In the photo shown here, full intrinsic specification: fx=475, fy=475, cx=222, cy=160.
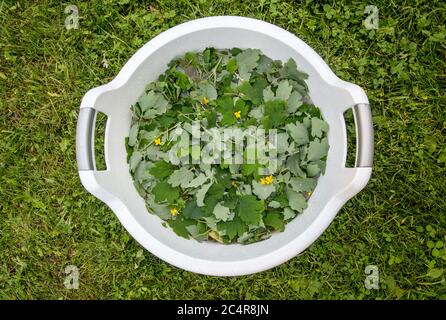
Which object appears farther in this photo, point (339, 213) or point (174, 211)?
point (339, 213)

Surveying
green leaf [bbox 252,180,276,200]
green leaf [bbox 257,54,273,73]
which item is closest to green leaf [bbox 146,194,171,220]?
green leaf [bbox 252,180,276,200]

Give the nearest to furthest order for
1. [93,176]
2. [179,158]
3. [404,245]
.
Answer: [93,176], [179,158], [404,245]

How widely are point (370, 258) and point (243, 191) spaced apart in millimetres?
464

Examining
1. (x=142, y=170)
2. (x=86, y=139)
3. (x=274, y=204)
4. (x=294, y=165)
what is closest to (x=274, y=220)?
(x=274, y=204)

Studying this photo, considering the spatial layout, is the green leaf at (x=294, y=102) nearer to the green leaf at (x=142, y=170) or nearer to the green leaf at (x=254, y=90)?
the green leaf at (x=254, y=90)

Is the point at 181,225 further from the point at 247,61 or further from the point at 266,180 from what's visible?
the point at 247,61

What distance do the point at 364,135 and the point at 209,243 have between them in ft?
1.56

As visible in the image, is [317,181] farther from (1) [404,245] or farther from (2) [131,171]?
(2) [131,171]

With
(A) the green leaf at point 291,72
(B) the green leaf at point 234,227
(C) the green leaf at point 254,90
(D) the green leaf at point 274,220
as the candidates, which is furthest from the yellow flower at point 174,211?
(A) the green leaf at point 291,72

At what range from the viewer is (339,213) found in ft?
4.52

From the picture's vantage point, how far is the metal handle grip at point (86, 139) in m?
1.09

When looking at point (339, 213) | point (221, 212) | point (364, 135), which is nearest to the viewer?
point (364, 135)

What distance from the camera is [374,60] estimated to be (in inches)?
54.9
